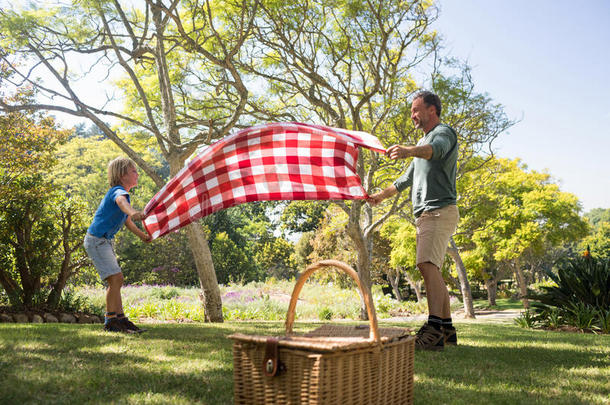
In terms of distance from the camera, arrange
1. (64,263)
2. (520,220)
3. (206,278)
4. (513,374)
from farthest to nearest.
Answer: (520,220), (64,263), (206,278), (513,374)

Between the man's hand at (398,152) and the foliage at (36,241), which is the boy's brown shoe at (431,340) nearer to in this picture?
the man's hand at (398,152)

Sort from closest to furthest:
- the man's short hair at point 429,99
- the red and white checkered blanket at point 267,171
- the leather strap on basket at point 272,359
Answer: the leather strap on basket at point 272,359 → the red and white checkered blanket at point 267,171 → the man's short hair at point 429,99

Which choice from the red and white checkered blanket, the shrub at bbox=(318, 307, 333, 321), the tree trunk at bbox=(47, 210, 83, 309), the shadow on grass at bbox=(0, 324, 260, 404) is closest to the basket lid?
the shadow on grass at bbox=(0, 324, 260, 404)

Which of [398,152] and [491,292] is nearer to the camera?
[398,152]

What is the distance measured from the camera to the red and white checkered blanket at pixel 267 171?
344cm

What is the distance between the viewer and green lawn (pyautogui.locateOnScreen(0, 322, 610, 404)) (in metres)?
2.39

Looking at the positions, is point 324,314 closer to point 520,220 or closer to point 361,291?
point 520,220

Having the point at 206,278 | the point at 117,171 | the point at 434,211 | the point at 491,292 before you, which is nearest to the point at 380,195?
the point at 434,211

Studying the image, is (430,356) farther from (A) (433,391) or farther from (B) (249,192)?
(B) (249,192)

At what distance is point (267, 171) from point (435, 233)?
A: 1.58 m

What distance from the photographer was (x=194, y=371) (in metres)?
2.87

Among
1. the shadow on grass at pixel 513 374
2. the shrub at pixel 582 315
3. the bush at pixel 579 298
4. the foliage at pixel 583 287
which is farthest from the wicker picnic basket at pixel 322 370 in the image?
the foliage at pixel 583 287

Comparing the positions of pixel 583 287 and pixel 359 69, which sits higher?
pixel 359 69

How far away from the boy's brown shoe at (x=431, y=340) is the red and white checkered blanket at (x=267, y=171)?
1.30 metres
